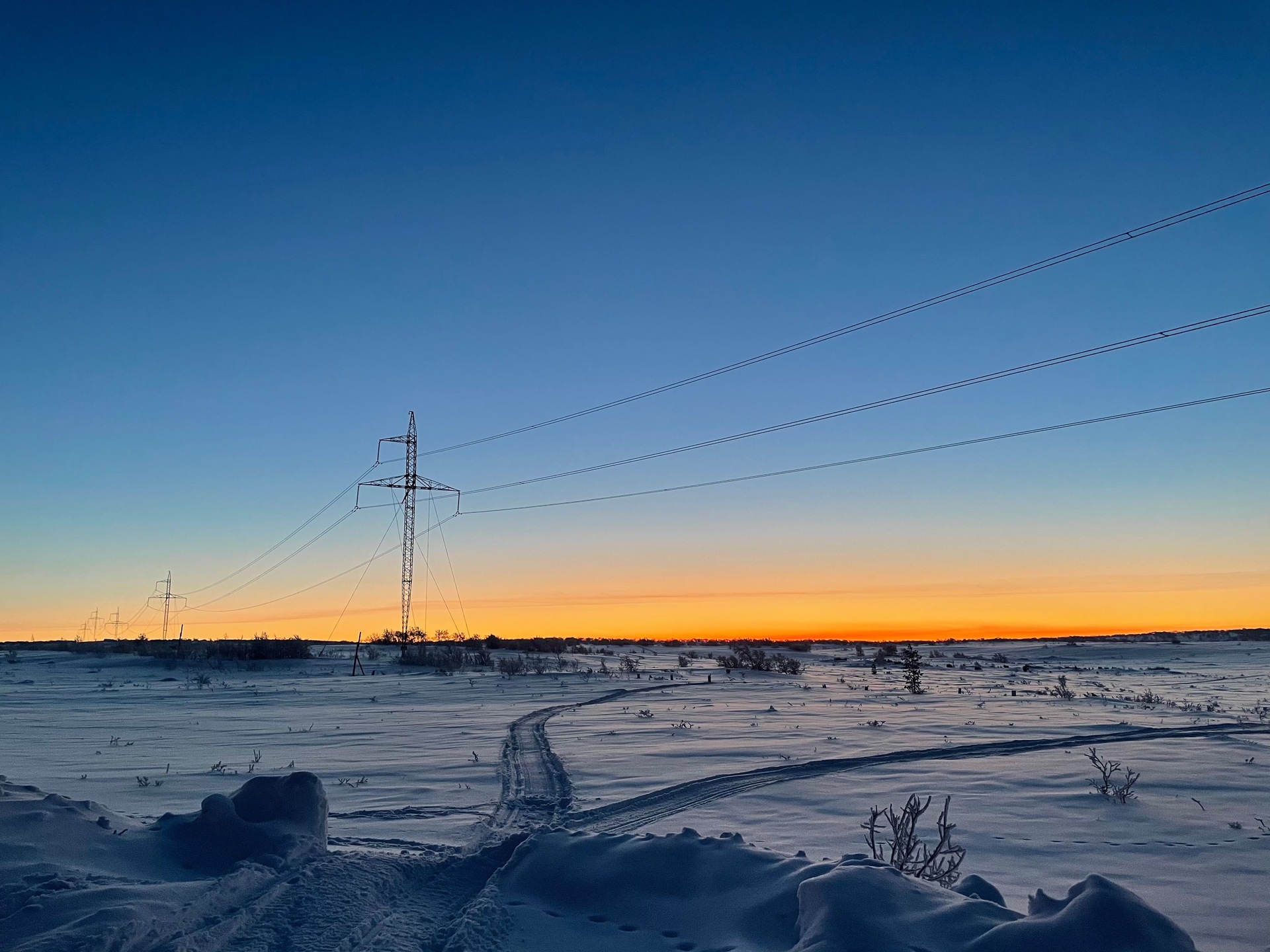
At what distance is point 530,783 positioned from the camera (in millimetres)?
9367

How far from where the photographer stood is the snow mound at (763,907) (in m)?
3.54

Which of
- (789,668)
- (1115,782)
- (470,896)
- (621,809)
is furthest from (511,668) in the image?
(470,896)

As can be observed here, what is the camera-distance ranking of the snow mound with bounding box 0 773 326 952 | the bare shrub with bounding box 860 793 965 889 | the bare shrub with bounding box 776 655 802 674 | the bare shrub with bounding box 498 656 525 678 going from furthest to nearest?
the bare shrub with bounding box 776 655 802 674, the bare shrub with bounding box 498 656 525 678, the bare shrub with bounding box 860 793 965 889, the snow mound with bounding box 0 773 326 952

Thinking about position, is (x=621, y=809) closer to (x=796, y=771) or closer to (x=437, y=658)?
(x=796, y=771)

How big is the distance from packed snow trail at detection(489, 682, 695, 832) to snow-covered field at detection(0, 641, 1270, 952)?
51 millimetres

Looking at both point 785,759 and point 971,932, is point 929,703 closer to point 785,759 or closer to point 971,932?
point 785,759

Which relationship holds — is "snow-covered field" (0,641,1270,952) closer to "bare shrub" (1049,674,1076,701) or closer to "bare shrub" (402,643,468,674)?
"bare shrub" (1049,674,1076,701)

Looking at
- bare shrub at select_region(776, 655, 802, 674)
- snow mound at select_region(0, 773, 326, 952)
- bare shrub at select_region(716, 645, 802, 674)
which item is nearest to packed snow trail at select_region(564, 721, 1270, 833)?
snow mound at select_region(0, 773, 326, 952)

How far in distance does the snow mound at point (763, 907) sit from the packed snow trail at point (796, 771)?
1.91 metres

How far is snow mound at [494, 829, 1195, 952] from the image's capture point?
354cm

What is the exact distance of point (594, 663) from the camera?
40438 mm

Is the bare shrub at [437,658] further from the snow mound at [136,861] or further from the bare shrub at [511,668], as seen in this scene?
the snow mound at [136,861]

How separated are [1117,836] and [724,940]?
4697 millimetres

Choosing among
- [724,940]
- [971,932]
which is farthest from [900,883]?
[724,940]
